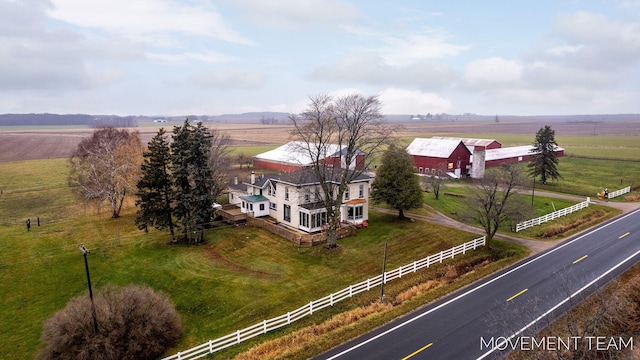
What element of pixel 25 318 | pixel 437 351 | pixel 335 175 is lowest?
pixel 25 318

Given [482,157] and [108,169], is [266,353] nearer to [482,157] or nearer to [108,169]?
[108,169]

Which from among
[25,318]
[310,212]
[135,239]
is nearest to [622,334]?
[310,212]

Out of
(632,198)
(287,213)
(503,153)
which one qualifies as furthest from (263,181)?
(503,153)

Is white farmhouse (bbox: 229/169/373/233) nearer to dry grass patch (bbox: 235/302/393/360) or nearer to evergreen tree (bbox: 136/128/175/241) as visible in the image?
evergreen tree (bbox: 136/128/175/241)

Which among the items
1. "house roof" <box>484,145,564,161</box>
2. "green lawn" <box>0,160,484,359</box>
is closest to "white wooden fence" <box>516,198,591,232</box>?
"green lawn" <box>0,160,484,359</box>

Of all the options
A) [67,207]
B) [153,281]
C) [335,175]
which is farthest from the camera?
[67,207]

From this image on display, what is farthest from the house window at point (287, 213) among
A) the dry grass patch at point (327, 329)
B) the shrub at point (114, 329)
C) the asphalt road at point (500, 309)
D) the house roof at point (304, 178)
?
the asphalt road at point (500, 309)

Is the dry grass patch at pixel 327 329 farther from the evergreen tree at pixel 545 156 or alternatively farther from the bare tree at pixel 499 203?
the evergreen tree at pixel 545 156

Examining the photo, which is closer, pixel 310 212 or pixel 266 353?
pixel 266 353

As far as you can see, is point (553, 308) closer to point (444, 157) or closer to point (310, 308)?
point (310, 308)
